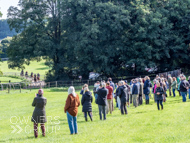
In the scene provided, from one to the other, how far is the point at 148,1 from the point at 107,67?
12.6 m

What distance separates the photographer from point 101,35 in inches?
1697

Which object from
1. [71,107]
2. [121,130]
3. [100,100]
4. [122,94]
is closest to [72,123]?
[71,107]

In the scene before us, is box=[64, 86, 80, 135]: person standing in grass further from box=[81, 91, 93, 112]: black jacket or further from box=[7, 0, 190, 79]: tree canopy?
box=[7, 0, 190, 79]: tree canopy

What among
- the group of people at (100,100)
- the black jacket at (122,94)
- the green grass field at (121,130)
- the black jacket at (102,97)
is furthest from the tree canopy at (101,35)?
the green grass field at (121,130)

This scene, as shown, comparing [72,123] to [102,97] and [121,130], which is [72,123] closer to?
[121,130]

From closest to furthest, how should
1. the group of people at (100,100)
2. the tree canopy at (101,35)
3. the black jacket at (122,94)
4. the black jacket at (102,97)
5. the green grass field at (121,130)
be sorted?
the green grass field at (121,130) → the group of people at (100,100) → the black jacket at (102,97) → the black jacket at (122,94) → the tree canopy at (101,35)

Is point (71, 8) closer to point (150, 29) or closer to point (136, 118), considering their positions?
point (150, 29)

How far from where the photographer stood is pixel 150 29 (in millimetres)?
43906

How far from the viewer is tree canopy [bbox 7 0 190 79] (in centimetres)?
4297

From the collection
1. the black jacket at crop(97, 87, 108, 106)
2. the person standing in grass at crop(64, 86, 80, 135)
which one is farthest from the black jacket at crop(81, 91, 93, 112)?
the person standing in grass at crop(64, 86, 80, 135)

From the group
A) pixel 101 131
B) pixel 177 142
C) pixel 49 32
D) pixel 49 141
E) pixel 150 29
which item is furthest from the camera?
pixel 49 32

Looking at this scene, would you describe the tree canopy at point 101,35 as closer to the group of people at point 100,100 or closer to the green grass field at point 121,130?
the group of people at point 100,100

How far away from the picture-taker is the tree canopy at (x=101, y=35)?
141ft

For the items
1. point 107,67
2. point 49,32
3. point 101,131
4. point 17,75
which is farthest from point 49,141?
point 17,75
